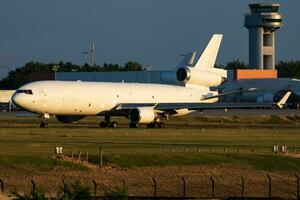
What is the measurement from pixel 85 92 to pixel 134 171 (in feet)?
140

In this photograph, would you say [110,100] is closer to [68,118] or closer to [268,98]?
[68,118]

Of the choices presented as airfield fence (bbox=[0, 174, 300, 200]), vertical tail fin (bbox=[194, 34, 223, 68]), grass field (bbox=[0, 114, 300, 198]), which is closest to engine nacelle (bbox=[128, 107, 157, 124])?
grass field (bbox=[0, 114, 300, 198])

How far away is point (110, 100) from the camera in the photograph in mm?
95438

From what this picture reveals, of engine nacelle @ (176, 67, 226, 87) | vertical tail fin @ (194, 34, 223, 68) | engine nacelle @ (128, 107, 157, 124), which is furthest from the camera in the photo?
vertical tail fin @ (194, 34, 223, 68)

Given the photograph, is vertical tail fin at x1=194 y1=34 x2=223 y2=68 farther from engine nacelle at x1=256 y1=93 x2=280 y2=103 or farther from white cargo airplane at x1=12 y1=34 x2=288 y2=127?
engine nacelle at x1=256 y1=93 x2=280 y2=103

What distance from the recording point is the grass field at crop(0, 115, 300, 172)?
53.7m

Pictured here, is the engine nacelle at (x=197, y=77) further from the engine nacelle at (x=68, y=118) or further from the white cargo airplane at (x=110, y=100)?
the engine nacelle at (x=68, y=118)

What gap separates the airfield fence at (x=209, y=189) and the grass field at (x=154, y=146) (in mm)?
4243

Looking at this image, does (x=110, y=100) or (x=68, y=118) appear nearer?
(x=110, y=100)

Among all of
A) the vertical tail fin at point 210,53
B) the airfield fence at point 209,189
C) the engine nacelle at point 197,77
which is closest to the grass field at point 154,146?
the airfield fence at point 209,189

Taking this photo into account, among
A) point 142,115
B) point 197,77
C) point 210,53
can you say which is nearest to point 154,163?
point 142,115

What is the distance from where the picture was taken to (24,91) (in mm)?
90250

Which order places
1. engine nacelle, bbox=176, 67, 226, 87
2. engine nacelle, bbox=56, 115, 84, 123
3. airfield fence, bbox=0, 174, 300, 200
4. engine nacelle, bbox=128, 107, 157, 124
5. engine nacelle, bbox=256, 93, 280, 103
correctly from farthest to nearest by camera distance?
engine nacelle, bbox=256, 93, 280, 103
engine nacelle, bbox=176, 67, 226, 87
engine nacelle, bbox=56, 115, 84, 123
engine nacelle, bbox=128, 107, 157, 124
airfield fence, bbox=0, 174, 300, 200

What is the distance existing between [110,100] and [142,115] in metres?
4.05
